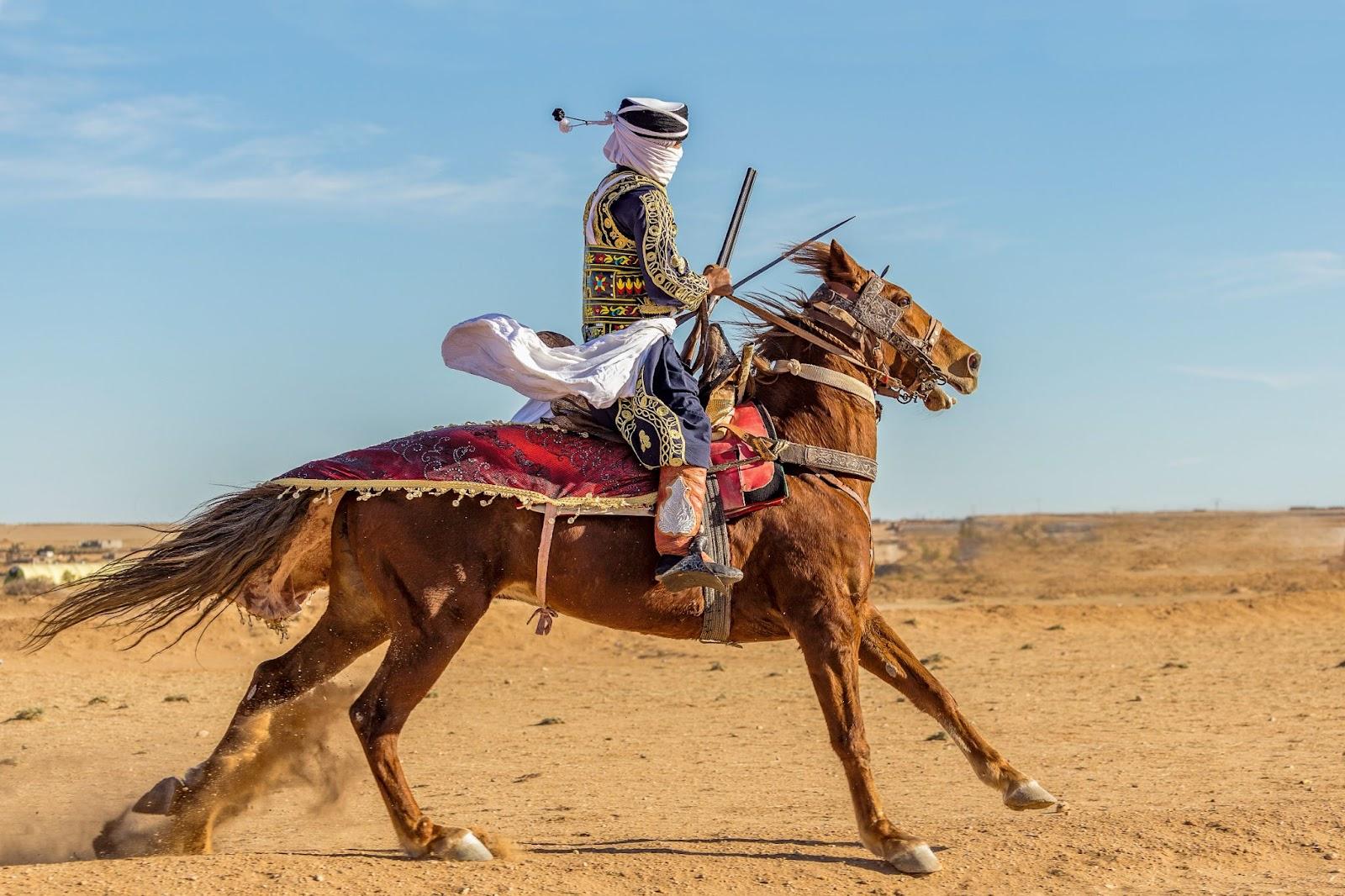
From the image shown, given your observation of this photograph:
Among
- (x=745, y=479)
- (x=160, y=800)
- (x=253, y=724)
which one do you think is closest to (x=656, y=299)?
(x=745, y=479)

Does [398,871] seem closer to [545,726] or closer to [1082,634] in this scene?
[545,726]

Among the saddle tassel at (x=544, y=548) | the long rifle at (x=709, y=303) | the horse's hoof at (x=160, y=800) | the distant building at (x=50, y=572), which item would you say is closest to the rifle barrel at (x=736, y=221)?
the long rifle at (x=709, y=303)

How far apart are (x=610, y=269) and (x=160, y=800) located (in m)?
3.62

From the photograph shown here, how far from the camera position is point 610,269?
751 cm

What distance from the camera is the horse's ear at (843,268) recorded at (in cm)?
822

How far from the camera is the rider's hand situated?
7.87 meters

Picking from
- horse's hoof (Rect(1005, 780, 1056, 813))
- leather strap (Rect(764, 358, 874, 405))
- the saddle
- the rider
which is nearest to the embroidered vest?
the rider

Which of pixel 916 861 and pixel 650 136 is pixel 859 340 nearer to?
pixel 650 136

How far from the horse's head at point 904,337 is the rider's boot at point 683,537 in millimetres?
1701

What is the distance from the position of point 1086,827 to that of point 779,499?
7.90 feet

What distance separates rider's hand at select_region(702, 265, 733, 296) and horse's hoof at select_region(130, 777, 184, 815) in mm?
3893

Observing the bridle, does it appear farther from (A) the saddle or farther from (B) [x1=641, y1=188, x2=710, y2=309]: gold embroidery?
(B) [x1=641, y1=188, x2=710, y2=309]: gold embroidery

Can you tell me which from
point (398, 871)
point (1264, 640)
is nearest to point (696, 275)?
point (398, 871)

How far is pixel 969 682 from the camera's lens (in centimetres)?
1634
